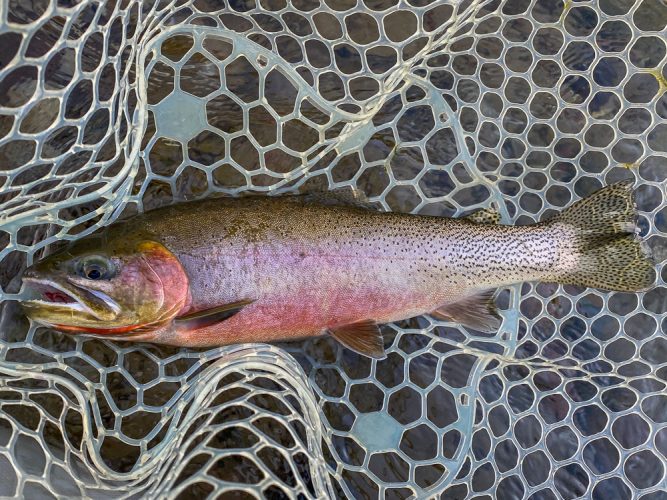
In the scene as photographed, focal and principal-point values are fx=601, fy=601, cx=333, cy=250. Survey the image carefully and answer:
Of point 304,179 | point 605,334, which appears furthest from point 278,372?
point 605,334

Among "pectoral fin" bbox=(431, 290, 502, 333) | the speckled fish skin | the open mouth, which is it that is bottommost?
"pectoral fin" bbox=(431, 290, 502, 333)

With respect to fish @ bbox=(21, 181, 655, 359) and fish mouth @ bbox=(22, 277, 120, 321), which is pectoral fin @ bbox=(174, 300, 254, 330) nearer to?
fish @ bbox=(21, 181, 655, 359)

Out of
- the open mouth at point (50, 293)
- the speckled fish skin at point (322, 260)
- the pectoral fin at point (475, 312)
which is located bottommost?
the pectoral fin at point (475, 312)

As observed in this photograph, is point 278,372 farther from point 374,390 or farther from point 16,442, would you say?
point 16,442

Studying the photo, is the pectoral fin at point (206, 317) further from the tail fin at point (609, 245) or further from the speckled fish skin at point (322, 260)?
the tail fin at point (609, 245)

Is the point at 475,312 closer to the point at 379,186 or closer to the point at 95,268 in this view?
the point at 379,186

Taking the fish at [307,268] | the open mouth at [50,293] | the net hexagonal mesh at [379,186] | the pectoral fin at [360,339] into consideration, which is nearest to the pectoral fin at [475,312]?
the fish at [307,268]

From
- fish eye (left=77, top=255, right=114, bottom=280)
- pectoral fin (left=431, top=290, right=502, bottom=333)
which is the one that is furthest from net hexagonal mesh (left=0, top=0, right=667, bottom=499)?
fish eye (left=77, top=255, right=114, bottom=280)

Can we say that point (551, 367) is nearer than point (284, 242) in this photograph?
No
